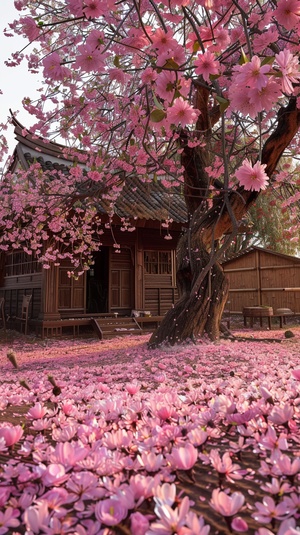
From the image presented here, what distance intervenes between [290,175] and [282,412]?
6.54 meters

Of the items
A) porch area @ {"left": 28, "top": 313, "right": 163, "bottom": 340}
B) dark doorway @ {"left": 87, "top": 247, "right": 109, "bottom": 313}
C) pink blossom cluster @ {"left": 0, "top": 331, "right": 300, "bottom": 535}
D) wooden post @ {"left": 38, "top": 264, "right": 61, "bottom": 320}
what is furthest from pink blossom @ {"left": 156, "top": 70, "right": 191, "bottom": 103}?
dark doorway @ {"left": 87, "top": 247, "right": 109, "bottom": 313}

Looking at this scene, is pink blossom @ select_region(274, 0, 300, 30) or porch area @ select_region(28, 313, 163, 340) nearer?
pink blossom @ select_region(274, 0, 300, 30)

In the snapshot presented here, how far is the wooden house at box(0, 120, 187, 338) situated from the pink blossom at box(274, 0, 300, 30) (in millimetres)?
8490

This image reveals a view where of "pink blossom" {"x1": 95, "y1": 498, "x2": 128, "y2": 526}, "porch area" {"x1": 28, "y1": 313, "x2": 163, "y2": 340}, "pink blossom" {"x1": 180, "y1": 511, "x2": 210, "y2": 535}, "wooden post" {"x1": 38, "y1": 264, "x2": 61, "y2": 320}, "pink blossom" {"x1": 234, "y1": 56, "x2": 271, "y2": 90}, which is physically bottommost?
"porch area" {"x1": 28, "y1": 313, "x2": 163, "y2": 340}

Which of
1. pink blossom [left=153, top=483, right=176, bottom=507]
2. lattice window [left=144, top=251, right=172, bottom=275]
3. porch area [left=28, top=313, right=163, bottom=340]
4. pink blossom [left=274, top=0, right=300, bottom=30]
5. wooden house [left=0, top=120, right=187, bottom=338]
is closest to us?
pink blossom [left=153, top=483, right=176, bottom=507]

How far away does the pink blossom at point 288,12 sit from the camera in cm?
182

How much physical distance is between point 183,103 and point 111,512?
1799 mm

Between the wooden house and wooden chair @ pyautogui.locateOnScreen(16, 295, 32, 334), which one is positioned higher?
the wooden house

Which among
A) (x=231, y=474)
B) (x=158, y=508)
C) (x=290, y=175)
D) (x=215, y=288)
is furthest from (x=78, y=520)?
(x=290, y=175)

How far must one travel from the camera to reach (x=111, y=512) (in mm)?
833

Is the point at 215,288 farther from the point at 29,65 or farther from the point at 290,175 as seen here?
the point at 29,65

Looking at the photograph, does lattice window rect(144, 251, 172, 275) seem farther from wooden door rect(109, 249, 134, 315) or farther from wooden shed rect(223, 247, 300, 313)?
wooden shed rect(223, 247, 300, 313)

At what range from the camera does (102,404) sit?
1588 mm

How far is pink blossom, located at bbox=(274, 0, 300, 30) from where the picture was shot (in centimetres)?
182
